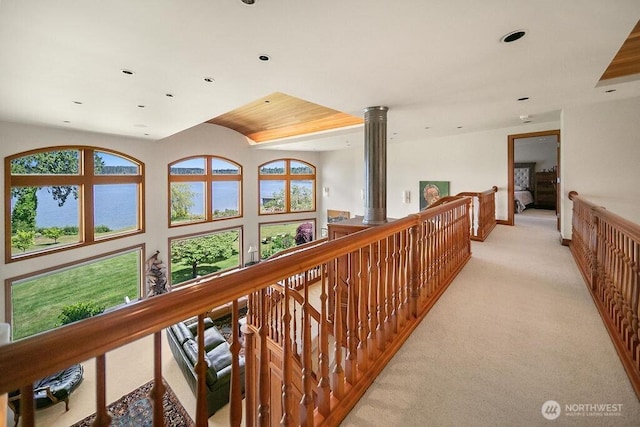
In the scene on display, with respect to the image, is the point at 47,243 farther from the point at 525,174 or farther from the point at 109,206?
the point at 525,174

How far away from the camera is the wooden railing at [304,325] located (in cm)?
57

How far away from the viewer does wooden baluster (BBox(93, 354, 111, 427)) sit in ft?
1.94

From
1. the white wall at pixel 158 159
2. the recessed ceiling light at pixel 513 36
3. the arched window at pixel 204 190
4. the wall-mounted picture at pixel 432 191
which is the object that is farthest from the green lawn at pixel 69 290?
the recessed ceiling light at pixel 513 36

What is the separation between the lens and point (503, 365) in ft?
5.56

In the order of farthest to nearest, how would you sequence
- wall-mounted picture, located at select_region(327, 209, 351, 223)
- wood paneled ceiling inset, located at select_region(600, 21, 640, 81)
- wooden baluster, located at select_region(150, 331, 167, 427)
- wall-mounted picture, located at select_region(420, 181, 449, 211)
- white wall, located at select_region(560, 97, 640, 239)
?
wall-mounted picture, located at select_region(327, 209, 351, 223), wall-mounted picture, located at select_region(420, 181, 449, 211), white wall, located at select_region(560, 97, 640, 239), wood paneled ceiling inset, located at select_region(600, 21, 640, 81), wooden baluster, located at select_region(150, 331, 167, 427)

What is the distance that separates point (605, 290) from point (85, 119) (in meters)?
7.50

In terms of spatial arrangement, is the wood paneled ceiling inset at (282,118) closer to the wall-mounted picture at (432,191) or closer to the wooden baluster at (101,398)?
the wall-mounted picture at (432,191)

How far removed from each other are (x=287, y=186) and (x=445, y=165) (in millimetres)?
5799

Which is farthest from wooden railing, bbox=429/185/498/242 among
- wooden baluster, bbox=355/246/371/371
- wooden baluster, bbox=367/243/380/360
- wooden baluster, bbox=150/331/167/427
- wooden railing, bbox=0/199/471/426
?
wooden baluster, bbox=150/331/167/427

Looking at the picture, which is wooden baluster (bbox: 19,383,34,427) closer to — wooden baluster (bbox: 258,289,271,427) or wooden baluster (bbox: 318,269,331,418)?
wooden baluster (bbox: 258,289,271,427)

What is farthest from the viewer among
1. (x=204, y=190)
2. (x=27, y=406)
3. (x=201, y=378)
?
(x=204, y=190)

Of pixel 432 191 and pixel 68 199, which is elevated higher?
pixel 432 191

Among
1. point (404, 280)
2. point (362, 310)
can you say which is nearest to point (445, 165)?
point (404, 280)

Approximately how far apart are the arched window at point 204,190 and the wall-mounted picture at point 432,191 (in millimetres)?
6001
